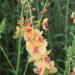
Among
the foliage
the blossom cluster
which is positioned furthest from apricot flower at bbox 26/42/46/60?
the foliage

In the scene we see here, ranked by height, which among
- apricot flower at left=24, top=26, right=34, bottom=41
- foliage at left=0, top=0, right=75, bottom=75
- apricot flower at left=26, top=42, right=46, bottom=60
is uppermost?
apricot flower at left=24, top=26, right=34, bottom=41

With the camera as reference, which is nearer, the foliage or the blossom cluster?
the blossom cluster

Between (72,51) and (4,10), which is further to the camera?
(4,10)

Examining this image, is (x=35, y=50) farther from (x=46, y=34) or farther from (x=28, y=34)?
(x=46, y=34)

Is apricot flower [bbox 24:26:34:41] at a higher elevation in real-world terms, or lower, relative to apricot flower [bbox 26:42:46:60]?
higher

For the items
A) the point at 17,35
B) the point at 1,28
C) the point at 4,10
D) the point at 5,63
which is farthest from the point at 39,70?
the point at 4,10

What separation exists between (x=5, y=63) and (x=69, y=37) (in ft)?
2.44

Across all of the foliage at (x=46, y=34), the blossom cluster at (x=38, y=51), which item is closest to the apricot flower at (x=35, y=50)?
the blossom cluster at (x=38, y=51)

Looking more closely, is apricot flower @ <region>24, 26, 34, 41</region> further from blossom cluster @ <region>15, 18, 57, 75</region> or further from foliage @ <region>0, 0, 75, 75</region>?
foliage @ <region>0, 0, 75, 75</region>

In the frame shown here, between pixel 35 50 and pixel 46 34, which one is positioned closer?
pixel 35 50

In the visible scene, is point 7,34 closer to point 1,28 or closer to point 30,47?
point 1,28

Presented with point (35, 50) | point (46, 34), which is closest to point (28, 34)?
point (35, 50)

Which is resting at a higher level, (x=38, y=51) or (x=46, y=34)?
(x=38, y=51)

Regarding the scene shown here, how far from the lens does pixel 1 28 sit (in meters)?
2.04
